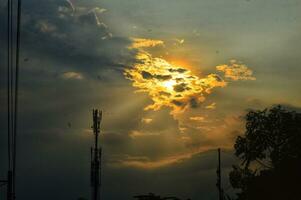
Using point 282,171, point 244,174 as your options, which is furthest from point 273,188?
point 244,174

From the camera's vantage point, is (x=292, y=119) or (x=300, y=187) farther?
(x=292, y=119)

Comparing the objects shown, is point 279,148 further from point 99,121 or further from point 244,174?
point 99,121

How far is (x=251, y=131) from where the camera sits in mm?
55031

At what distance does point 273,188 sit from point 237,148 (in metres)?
19.3

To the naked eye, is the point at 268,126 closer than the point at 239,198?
No

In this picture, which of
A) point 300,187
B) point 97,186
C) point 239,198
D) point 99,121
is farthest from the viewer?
point 99,121

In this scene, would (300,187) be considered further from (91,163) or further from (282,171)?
(91,163)

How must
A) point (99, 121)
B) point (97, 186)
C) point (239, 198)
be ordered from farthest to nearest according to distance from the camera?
point (99, 121)
point (97, 186)
point (239, 198)

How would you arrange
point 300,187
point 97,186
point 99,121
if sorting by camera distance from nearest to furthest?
1. point 300,187
2. point 97,186
3. point 99,121

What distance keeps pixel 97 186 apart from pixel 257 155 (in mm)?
15022

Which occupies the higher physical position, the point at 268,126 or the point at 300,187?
the point at 268,126

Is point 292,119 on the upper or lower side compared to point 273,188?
upper

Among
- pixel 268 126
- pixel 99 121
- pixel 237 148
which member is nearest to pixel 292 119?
pixel 268 126

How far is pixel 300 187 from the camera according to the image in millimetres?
34250
